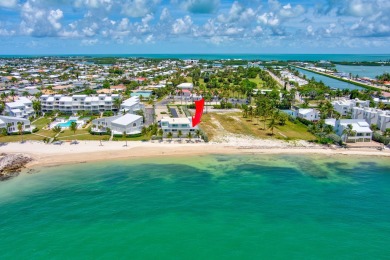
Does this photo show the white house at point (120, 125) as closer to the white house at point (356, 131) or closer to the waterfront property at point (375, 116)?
the white house at point (356, 131)

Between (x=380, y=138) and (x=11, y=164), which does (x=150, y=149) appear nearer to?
(x=11, y=164)

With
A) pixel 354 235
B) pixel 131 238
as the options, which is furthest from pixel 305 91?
pixel 131 238

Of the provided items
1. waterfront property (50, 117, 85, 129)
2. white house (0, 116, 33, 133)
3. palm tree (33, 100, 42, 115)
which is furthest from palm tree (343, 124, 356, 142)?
palm tree (33, 100, 42, 115)

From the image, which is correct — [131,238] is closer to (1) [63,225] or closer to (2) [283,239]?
(1) [63,225]

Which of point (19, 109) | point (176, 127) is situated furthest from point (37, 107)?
point (176, 127)

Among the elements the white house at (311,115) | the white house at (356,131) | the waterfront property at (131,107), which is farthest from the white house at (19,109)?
the white house at (356,131)

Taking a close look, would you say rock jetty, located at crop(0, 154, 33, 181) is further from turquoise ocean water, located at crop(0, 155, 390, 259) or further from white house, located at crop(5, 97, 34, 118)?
white house, located at crop(5, 97, 34, 118)
